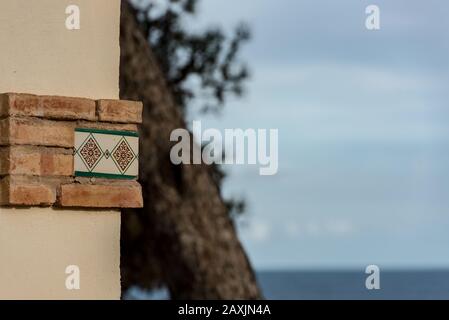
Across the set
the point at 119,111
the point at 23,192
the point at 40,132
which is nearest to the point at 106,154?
the point at 119,111

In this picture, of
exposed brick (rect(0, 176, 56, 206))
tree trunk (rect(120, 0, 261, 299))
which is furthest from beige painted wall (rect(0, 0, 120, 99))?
tree trunk (rect(120, 0, 261, 299))

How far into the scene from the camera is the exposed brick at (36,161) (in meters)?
4.14

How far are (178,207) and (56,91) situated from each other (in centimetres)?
439

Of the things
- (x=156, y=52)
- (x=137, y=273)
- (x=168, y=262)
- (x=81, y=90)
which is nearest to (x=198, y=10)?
(x=156, y=52)

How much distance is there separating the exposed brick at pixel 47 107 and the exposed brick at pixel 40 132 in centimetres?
3

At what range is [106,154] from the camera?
171 inches

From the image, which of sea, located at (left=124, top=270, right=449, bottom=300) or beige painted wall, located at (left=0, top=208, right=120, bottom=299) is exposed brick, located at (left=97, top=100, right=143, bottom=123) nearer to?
beige painted wall, located at (left=0, top=208, right=120, bottom=299)

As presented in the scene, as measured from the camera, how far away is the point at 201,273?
849 cm

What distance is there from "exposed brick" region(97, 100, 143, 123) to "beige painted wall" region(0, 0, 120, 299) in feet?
0.21

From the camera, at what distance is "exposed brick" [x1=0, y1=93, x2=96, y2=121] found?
416 centimetres

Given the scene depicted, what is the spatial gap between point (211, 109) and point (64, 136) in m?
7.34

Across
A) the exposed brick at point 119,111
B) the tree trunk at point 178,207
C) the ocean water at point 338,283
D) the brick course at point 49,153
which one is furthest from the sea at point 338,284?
the brick course at point 49,153

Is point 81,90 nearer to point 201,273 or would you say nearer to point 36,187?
point 36,187

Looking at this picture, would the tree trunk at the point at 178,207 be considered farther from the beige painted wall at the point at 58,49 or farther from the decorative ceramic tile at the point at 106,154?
the beige painted wall at the point at 58,49
